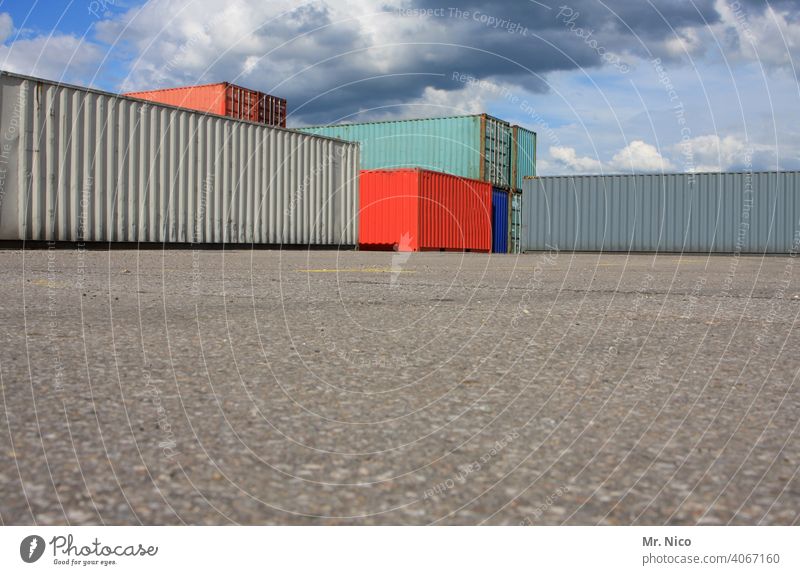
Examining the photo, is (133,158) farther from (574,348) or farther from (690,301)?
(574,348)

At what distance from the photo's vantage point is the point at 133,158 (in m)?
20.8

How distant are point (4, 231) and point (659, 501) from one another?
19.2 m

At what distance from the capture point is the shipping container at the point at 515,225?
130 feet

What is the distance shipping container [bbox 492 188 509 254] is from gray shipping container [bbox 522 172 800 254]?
1.89 meters

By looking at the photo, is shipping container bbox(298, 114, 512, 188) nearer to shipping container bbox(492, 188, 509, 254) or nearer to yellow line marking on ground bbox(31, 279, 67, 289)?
shipping container bbox(492, 188, 509, 254)

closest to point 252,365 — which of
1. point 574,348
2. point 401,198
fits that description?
point 574,348

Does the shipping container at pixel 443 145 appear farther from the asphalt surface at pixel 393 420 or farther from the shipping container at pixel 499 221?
the asphalt surface at pixel 393 420

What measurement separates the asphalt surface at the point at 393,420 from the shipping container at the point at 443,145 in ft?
107

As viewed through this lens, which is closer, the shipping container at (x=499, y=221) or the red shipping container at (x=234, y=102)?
the red shipping container at (x=234, y=102)

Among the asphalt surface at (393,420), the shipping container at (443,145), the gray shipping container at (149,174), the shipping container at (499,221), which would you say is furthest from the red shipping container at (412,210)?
the asphalt surface at (393,420)
